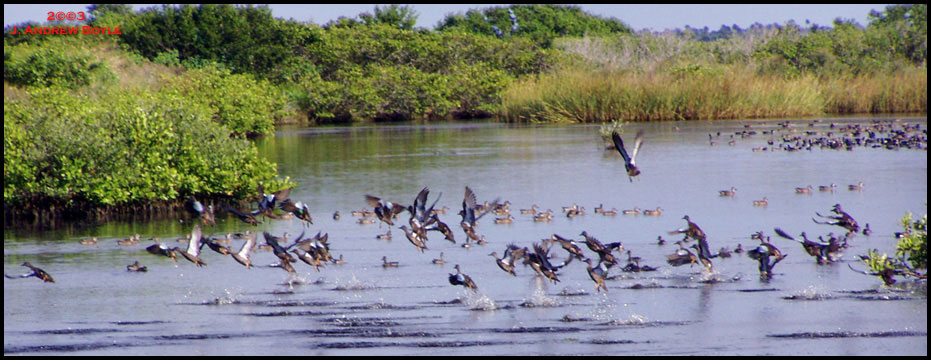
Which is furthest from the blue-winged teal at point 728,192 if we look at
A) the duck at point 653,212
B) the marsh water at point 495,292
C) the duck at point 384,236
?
the duck at point 384,236

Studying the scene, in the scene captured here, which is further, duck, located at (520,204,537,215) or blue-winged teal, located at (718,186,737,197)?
blue-winged teal, located at (718,186,737,197)

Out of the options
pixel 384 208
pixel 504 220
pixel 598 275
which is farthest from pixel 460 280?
pixel 504 220

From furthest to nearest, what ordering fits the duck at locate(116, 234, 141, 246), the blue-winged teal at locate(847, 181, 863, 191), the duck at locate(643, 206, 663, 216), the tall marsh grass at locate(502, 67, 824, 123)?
the tall marsh grass at locate(502, 67, 824, 123) → the blue-winged teal at locate(847, 181, 863, 191) → the duck at locate(643, 206, 663, 216) → the duck at locate(116, 234, 141, 246)

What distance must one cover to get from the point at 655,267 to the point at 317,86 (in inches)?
1616

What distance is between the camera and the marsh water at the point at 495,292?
9.89 m

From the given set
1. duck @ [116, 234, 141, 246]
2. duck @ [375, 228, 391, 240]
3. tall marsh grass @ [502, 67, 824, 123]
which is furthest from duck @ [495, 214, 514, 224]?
tall marsh grass @ [502, 67, 824, 123]

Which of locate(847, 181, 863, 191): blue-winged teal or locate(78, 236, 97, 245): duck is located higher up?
locate(847, 181, 863, 191): blue-winged teal

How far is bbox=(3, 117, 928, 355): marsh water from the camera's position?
9891mm

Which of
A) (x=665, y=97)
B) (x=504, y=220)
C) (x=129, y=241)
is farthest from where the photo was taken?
(x=665, y=97)

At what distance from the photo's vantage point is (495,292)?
1196cm

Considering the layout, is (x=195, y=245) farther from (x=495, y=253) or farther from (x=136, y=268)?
(x=495, y=253)

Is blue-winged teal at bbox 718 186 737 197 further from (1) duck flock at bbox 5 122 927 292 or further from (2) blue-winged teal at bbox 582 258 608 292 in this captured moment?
(2) blue-winged teal at bbox 582 258 608 292

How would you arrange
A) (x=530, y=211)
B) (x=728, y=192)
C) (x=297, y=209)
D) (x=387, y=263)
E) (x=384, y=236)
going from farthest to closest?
1. (x=728, y=192)
2. (x=530, y=211)
3. (x=384, y=236)
4. (x=387, y=263)
5. (x=297, y=209)

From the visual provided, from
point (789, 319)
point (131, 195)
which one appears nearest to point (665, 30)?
point (131, 195)
